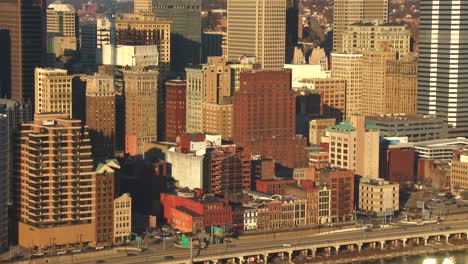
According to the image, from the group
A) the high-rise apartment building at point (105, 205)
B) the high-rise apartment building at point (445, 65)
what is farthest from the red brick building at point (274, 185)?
the high-rise apartment building at point (445, 65)

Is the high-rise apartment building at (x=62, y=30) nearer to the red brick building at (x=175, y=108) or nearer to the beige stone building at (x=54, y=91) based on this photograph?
the red brick building at (x=175, y=108)

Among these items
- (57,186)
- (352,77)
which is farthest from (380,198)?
(352,77)

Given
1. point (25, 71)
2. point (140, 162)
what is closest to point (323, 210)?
point (140, 162)

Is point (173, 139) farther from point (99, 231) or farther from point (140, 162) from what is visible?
point (99, 231)

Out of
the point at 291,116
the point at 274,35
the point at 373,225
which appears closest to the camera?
the point at 373,225

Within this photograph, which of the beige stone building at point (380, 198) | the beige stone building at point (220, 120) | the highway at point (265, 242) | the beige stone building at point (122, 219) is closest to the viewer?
the highway at point (265, 242)

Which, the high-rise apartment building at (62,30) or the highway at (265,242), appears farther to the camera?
the high-rise apartment building at (62,30)
